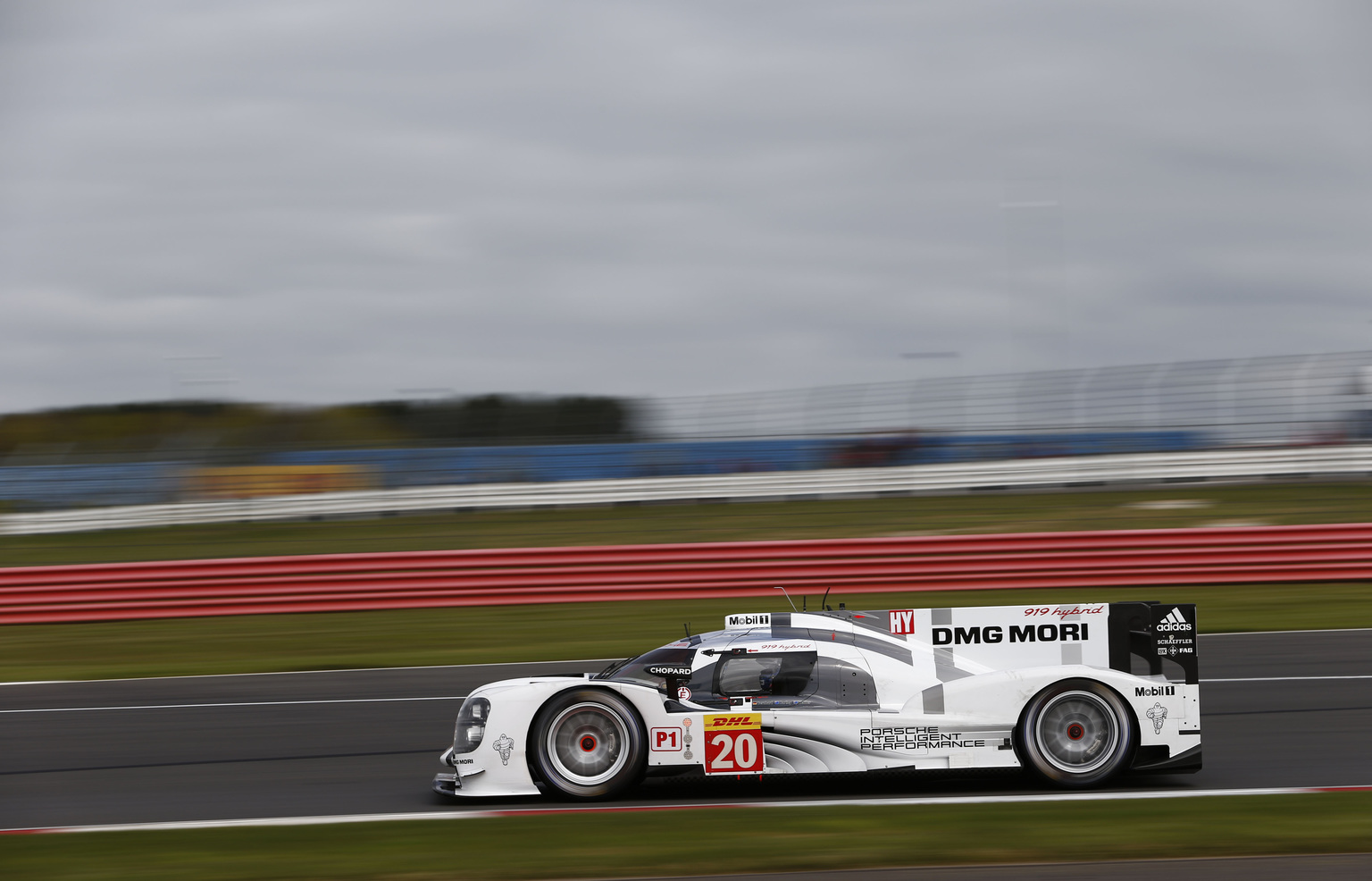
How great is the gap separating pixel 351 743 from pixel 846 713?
3.82 metres

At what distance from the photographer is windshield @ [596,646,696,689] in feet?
22.1

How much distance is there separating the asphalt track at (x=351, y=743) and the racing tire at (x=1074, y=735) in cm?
23

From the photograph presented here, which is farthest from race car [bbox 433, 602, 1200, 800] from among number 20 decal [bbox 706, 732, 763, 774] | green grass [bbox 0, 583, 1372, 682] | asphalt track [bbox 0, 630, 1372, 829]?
green grass [bbox 0, 583, 1372, 682]

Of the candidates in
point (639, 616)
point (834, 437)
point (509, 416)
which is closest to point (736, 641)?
point (639, 616)

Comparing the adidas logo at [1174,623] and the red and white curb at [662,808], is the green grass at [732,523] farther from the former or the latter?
the red and white curb at [662,808]

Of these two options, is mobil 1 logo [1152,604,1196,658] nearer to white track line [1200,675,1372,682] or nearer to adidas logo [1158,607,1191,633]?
adidas logo [1158,607,1191,633]

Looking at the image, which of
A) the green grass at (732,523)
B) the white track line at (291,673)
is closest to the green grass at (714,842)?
the white track line at (291,673)

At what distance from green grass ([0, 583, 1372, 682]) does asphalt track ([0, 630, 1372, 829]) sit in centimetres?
79

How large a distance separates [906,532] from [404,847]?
15.9 meters

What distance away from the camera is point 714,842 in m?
5.77

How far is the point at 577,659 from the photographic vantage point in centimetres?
1220

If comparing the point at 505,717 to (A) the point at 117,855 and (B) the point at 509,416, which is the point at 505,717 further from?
(B) the point at 509,416

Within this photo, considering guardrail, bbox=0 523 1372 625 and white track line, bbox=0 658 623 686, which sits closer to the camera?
white track line, bbox=0 658 623 686

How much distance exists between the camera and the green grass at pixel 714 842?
5.47m
